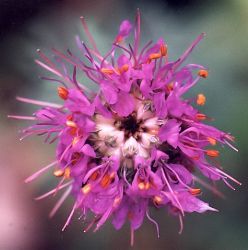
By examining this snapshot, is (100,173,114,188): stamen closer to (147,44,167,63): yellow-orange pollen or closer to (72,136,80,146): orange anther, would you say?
(72,136,80,146): orange anther

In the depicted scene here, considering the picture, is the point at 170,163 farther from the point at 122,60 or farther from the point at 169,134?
the point at 122,60

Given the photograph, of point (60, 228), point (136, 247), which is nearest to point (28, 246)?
point (60, 228)

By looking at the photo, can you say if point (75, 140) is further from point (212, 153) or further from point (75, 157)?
point (212, 153)

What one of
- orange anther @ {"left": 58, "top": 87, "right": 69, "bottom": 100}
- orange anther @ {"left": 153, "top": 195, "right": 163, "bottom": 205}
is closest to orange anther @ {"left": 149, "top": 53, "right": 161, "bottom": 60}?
orange anther @ {"left": 58, "top": 87, "right": 69, "bottom": 100}

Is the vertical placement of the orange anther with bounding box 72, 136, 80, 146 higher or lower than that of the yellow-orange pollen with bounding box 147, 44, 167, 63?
lower

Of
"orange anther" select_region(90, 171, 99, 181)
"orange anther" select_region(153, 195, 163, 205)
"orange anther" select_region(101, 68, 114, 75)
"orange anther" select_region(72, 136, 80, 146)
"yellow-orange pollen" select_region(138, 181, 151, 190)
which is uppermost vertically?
"orange anther" select_region(101, 68, 114, 75)

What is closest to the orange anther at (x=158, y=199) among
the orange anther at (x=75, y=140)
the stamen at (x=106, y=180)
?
the stamen at (x=106, y=180)

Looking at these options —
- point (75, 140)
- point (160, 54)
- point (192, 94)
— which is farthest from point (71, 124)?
point (192, 94)

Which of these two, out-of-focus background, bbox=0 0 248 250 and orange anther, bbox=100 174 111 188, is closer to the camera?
orange anther, bbox=100 174 111 188
